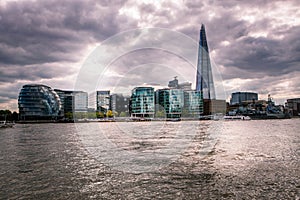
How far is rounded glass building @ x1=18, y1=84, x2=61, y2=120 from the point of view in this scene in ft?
571

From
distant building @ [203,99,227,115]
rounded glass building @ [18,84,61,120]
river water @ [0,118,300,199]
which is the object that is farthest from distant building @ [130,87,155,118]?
rounded glass building @ [18,84,61,120]

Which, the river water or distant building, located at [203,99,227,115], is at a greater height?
distant building, located at [203,99,227,115]

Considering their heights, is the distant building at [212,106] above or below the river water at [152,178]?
above

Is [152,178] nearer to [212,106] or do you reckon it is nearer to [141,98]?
[141,98]

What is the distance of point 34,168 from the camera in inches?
599

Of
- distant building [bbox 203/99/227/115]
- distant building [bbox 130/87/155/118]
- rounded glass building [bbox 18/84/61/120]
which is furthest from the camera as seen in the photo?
rounded glass building [bbox 18/84/61/120]

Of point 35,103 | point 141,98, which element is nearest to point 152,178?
point 141,98

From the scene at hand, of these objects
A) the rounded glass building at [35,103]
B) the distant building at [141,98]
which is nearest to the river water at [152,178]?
the distant building at [141,98]

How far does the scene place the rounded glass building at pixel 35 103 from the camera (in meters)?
174

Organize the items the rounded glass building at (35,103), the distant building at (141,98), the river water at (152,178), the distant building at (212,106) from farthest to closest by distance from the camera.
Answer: the rounded glass building at (35,103) < the distant building at (212,106) < the distant building at (141,98) < the river water at (152,178)

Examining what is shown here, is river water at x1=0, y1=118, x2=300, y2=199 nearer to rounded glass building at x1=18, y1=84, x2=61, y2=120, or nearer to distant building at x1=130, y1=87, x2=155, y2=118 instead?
distant building at x1=130, y1=87, x2=155, y2=118

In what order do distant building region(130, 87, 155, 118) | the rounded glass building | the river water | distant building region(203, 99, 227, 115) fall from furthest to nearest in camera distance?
1. the rounded glass building
2. distant building region(203, 99, 227, 115)
3. distant building region(130, 87, 155, 118)
4. the river water

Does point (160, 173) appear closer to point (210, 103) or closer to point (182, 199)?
point (182, 199)

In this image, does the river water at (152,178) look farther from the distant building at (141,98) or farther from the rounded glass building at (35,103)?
the rounded glass building at (35,103)
